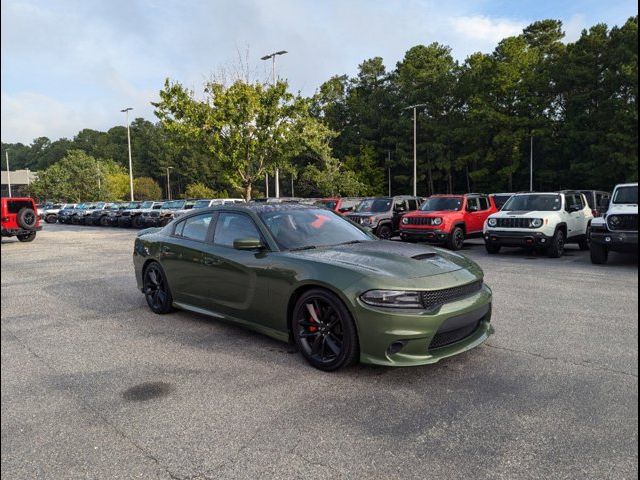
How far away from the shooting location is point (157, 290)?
6.35 meters

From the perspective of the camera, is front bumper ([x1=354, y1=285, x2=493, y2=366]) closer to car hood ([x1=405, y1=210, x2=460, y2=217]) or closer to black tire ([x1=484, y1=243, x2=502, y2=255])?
black tire ([x1=484, y1=243, x2=502, y2=255])

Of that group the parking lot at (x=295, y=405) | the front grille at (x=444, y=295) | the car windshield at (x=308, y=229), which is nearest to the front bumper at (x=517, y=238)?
the parking lot at (x=295, y=405)

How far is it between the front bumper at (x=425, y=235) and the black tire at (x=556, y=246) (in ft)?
9.51

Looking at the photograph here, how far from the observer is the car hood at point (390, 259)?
411cm

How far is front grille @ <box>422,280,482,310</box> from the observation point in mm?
3914

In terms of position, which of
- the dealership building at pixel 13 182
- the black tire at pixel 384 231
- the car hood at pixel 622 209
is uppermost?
the dealership building at pixel 13 182

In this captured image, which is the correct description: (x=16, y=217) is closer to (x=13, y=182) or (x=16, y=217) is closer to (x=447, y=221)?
(x=13, y=182)

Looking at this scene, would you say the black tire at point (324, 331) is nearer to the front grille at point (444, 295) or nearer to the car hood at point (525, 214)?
the front grille at point (444, 295)

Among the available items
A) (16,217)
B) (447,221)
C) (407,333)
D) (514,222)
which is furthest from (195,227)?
(447,221)

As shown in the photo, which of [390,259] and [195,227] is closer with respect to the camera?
[390,259]

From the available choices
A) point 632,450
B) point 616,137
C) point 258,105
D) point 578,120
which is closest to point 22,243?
point 258,105

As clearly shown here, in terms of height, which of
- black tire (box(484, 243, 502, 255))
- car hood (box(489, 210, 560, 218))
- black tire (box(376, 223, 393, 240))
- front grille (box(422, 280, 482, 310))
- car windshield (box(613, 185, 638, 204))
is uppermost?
car windshield (box(613, 185, 638, 204))

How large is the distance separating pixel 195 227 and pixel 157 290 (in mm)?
1089

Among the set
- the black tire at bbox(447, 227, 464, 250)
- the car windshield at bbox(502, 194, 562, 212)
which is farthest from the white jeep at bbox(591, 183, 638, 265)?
the black tire at bbox(447, 227, 464, 250)
